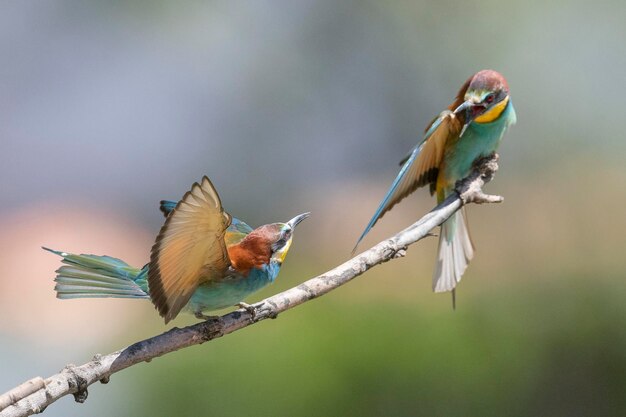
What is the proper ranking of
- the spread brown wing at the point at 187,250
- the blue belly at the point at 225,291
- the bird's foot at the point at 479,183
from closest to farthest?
the spread brown wing at the point at 187,250 → the blue belly at the point at 225,291 → the bird's foot at the point at 479,183

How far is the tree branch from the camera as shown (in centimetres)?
120

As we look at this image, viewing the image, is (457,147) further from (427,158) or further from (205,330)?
(205,330)

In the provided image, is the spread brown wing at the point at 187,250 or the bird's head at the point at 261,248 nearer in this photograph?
the spread brown wing at the point at 187,250

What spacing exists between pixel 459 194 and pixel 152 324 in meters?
2.11

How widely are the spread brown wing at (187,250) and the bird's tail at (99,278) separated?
0.12 m

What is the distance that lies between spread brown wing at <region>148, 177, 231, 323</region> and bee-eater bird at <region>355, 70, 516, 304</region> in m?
0.65

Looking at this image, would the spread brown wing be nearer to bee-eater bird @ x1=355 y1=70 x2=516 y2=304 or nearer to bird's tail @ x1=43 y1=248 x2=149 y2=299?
bird's tail @ x1=43 y1=248 x2=149 y2=299

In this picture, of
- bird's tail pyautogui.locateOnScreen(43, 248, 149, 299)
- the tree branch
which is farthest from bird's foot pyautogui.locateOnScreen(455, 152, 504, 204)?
bird's tail pyautogui.locateOnScreen(43, 248, 149, 299)

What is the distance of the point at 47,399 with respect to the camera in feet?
3.99

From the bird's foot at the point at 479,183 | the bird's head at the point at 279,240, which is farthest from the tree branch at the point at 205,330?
the bird's head at the point at 279,240

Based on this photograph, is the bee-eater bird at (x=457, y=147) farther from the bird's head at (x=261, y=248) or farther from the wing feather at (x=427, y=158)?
the bird's head at (x=261, y=248)

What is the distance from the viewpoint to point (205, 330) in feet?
4.57

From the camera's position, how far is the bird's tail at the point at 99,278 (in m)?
1.54

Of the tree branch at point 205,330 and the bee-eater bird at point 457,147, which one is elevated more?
the bee-eater bird at point 457,147
